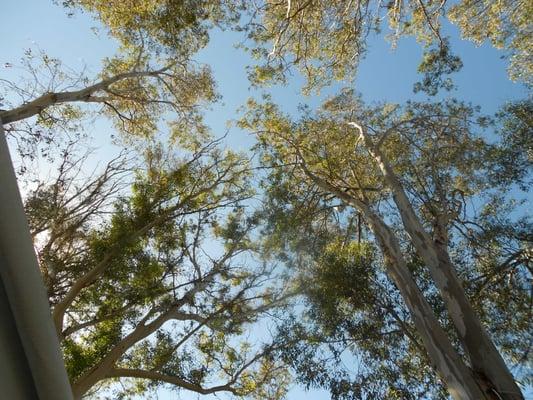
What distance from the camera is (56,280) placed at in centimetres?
801

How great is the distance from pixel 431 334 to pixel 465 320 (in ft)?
1.57

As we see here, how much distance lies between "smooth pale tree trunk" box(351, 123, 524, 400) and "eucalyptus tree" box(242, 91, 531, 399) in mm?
15

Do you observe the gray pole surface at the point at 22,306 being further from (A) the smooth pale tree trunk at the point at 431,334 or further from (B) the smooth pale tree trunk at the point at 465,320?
(B) the smooth pale tree trunk at the point at 465,320

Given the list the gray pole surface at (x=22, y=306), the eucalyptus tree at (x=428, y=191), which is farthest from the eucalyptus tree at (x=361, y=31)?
the gray pole surface at (x=22, y=306)

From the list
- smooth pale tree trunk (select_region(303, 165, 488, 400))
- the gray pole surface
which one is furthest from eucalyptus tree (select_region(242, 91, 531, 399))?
the gray pole surface

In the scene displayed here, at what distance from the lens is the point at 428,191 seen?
9539mm

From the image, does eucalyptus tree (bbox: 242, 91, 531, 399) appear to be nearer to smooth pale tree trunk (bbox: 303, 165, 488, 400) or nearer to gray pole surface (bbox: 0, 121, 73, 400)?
smooth pale tree trunk (bbox: 303, 165, 488, 400)

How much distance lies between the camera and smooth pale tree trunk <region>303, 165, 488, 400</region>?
4.43m

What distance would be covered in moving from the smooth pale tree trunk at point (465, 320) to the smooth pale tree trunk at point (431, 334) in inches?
6.3

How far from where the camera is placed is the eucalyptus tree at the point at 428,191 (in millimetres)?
5682

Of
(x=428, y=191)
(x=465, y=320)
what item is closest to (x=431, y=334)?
(x=465, y=320)

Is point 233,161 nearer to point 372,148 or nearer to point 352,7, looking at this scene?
point 372,148

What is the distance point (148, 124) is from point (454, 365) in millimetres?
8813

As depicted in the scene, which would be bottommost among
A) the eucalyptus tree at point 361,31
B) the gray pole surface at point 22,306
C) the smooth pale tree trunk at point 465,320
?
the gray pole surface at point 22,306
